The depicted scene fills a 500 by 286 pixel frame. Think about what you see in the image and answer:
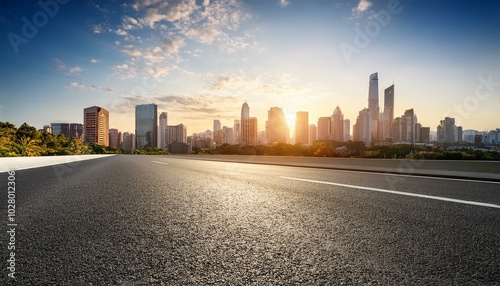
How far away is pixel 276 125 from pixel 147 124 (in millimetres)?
79297

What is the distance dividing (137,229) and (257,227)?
137 cm

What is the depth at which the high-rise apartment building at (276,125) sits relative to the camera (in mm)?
148500

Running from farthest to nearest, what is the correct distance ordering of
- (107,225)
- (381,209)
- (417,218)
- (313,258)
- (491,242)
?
(381,209) → (417,218) → (107,225) → (491,242) → (313,258)

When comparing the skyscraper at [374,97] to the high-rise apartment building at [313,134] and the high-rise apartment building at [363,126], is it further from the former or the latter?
the high-rise apartment building at [313,134]

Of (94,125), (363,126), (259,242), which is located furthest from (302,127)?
(259,242)

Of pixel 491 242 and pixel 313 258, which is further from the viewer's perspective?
pixel 491 242

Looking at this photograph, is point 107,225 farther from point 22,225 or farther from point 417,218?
point 417,218

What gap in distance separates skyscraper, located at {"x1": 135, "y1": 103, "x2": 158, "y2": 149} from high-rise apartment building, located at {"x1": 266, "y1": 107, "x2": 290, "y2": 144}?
65.2 meters

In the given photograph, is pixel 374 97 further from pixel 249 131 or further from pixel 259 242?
pixel 259 242

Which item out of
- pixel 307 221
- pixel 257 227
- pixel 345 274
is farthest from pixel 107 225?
pixel 345 274

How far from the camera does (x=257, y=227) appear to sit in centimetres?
313

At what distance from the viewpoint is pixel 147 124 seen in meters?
166

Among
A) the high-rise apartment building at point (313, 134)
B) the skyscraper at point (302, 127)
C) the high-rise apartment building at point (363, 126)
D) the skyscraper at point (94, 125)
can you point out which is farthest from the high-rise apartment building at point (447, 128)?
the skyscraper at point (94, 125)

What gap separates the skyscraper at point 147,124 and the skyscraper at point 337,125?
344 ft
